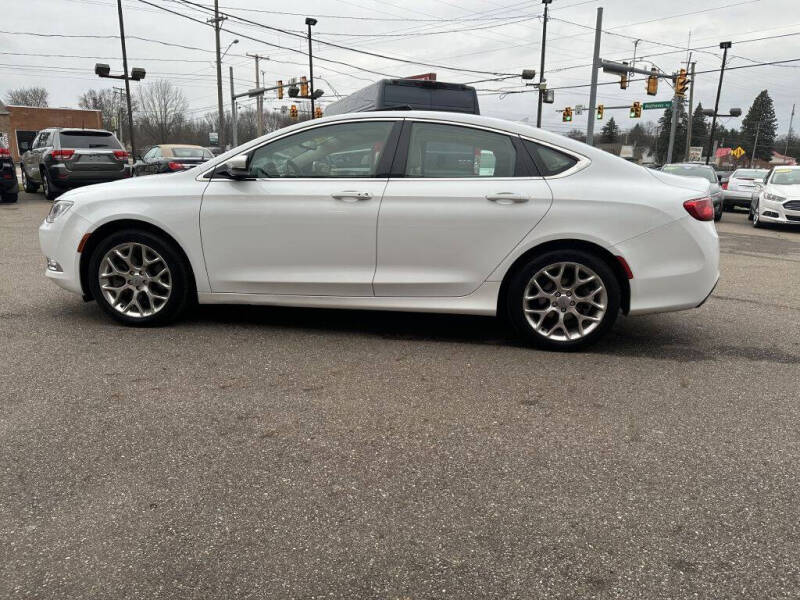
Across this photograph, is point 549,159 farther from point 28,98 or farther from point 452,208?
point 28,98

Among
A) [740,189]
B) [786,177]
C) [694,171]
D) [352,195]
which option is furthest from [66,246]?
[740,189]

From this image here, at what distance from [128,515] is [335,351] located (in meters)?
2.13

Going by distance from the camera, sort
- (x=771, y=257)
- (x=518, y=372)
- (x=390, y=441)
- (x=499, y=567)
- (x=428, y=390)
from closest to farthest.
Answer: (x=499, y=567) → (x=390, y=441) → (x=428, y=390) → (x=518, y=372) → (x=771, y=257)

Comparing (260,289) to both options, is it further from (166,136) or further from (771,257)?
(166,136)

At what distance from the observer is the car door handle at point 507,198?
4.31 meters

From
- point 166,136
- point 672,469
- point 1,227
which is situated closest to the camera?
point 672,469

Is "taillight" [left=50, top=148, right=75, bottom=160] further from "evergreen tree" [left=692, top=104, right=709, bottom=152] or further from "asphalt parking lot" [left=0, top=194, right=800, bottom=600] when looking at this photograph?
"evergreen tree" [left=692, top=104, right=709, bottom=152]

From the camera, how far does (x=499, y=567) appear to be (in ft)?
6.98

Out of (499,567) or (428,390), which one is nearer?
(499,567)

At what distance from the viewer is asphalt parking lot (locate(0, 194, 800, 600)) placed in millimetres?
2105

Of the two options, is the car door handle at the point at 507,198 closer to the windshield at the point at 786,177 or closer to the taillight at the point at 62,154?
the taillight at the point at 62,154

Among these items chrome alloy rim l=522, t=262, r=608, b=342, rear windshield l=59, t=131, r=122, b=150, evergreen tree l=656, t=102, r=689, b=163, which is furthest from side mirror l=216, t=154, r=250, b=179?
evergreen tree l=656, t=102, r=689, b=163

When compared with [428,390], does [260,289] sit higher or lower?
higher

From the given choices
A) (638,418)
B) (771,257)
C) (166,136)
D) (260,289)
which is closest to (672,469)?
(638,418)
